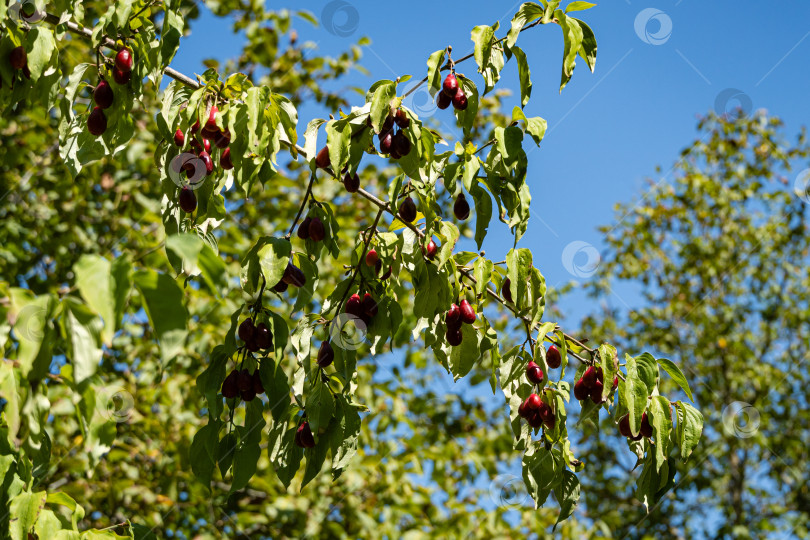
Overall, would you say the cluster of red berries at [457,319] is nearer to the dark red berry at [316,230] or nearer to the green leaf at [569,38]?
the dark red berry at [316,230]

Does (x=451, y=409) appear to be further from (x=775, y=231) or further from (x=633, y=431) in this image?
(x=775, y=231)

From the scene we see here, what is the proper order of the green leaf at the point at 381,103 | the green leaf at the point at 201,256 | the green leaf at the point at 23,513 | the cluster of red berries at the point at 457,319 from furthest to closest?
the cluster of red berries at the point at 457,319 → the green leaf at the point at 381,103 → the green leaf at the point at 23,513 → the green leaf at the point at 201,256

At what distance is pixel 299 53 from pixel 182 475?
2.66m

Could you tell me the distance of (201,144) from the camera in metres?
1.47

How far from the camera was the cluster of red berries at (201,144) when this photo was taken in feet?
4.74

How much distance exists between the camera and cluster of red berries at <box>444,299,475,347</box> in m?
1.60

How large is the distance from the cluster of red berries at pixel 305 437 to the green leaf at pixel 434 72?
72cm

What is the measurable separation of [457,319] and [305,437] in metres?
0.41

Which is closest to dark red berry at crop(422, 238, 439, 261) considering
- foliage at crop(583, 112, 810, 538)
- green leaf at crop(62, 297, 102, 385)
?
green leaf at crop(62, 297, 102, 385)

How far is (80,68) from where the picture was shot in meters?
1.54

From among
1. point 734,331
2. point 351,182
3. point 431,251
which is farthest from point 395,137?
point 734,331

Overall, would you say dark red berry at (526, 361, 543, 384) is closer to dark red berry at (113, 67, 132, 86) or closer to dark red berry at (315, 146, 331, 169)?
dark red berry at (315, 146, 331, 169)

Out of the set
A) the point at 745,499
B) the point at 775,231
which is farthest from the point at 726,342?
the point at 745,499

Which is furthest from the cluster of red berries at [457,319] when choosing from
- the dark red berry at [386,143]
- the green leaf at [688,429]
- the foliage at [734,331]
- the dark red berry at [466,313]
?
the foliage at [734,331]
